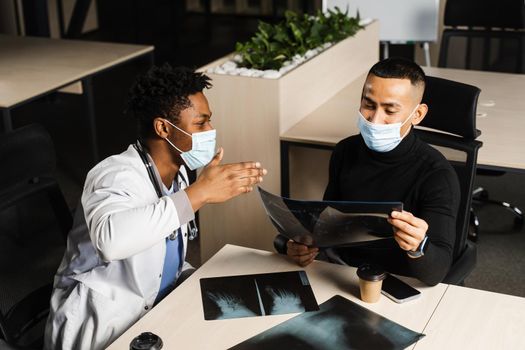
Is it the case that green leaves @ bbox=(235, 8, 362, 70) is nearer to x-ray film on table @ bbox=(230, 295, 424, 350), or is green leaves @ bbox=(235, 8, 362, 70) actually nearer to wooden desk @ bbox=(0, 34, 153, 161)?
wooden desk @ bbox=(0, 34, 153, 161)

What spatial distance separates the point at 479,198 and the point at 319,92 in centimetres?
120

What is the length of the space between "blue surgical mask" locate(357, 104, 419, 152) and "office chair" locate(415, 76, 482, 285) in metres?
0.32

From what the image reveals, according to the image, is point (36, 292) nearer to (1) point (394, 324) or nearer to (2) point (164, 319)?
(2) point (164, 319)

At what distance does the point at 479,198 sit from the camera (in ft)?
14.0

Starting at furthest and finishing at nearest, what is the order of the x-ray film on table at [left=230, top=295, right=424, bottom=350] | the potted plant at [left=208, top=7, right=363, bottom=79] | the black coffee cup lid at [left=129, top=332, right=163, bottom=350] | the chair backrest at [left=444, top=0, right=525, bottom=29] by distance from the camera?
the chair backrest at [left=444, top=0, right=525, bottom=29] < the potted plant at [left=208, top=7, right=363, bottom=79] < the x-ray film on table at [left=230, top=295, right=424, bottom=350] < the black coffee cup lid at [left=129, top=332, right=163, bottom=350]

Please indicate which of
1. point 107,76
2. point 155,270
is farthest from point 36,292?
point 107,76

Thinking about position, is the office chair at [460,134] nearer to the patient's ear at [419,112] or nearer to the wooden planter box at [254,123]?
the patient's ear at [419,112]

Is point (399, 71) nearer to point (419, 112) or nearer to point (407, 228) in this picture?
point (419, 112)

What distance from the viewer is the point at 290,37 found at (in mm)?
3705

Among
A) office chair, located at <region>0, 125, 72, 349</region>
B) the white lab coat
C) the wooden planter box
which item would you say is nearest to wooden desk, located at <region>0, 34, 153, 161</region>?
the wooden planter box

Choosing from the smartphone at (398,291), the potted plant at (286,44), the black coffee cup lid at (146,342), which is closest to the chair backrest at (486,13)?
the potted plant at (286,44)

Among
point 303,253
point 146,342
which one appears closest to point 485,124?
point 303,253

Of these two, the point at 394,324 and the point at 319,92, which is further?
the point at 319,92

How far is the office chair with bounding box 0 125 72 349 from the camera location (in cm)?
222
